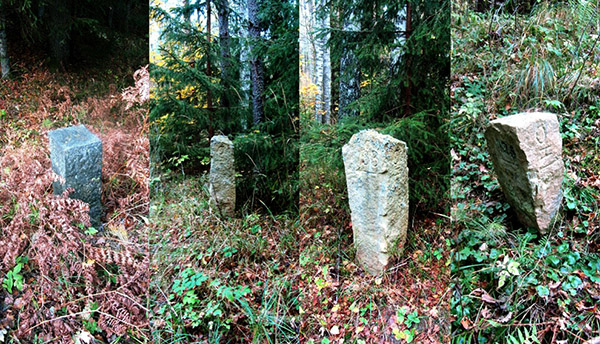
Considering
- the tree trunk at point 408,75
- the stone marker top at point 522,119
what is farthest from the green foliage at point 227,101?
the stone marker top at point 522,119

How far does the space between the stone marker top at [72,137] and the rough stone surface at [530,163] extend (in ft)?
7.75

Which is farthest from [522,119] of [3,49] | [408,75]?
[3,49]

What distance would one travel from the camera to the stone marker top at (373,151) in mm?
1481

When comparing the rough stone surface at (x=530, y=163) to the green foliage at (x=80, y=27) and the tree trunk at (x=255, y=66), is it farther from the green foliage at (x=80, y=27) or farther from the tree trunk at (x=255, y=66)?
the green foliage at (x=80, y=27)

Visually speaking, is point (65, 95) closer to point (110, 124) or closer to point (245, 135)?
point (110, 124)

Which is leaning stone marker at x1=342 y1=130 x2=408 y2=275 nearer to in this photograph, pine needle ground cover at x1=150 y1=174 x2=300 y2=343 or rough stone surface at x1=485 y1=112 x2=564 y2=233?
pine needle ground cover at x1=150 y1=174 x2=300 y2=343

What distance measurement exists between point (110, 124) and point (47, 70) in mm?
874

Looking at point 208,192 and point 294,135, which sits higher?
point 294,135

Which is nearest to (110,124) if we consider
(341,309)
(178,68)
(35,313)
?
(178,68)

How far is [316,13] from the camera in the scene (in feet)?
4.83

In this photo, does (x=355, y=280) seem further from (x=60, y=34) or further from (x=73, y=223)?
(x=60, y=34)

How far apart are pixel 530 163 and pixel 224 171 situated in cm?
155

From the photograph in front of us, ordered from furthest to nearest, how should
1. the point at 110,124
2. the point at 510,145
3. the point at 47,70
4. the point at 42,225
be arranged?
the point at 47,70 < the point at 110,124 < the point at 42,225 < the point at 510,145

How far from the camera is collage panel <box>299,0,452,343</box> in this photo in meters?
1.38
